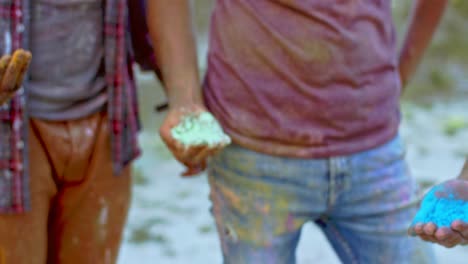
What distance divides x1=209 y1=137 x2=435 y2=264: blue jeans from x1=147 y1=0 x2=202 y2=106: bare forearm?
0.17 meters

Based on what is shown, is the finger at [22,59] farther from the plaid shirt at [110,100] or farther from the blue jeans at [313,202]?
the blue jeans at [313,202]

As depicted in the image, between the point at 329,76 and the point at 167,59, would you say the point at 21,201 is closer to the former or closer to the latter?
the point at 167,59

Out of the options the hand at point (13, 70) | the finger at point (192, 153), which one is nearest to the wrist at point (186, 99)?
the finger at point (192, 153)

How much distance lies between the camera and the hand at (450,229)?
139 centimetres

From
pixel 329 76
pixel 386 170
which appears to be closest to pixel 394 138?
pixel 386 170

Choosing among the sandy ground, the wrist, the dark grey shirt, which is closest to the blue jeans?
the wrist

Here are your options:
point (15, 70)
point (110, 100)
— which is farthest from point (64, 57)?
point (15, 70)

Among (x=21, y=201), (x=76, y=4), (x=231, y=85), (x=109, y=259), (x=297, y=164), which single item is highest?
(x=76, y=4)

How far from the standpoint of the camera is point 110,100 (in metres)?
1.83

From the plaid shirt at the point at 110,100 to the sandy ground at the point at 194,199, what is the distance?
1638mm

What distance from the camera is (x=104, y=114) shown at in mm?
1852

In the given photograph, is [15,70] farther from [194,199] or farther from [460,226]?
[194,199]

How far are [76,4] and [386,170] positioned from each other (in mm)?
810

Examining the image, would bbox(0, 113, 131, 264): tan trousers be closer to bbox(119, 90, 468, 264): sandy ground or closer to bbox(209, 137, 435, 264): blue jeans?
bbox(209, 137, 435, 264): blue jeans
